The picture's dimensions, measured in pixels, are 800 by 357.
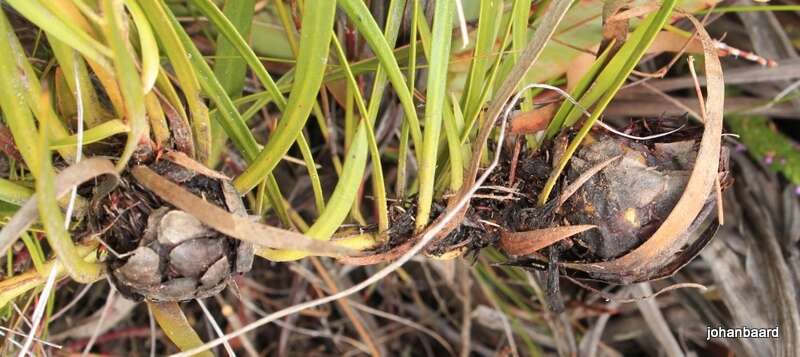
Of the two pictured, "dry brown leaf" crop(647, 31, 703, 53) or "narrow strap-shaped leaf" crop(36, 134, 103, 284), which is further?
"dry brown leaf" crop(647, 31, 703, 53)

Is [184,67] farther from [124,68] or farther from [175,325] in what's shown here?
[175,325]

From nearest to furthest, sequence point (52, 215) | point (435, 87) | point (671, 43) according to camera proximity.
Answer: point (52, 215), point (435, 87), point (671, 43)

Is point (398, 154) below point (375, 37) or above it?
below

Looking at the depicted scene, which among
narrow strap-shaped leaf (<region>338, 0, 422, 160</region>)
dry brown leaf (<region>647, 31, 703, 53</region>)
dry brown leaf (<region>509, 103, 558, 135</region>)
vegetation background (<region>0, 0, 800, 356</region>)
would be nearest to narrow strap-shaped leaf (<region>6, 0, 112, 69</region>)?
vegetation background (<region>0, 0, 800, 356</region>)

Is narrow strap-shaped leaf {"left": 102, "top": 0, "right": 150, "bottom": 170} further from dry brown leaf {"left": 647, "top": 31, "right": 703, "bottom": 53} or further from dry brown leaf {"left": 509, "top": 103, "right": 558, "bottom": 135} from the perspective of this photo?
dry brown leaf {"left": 647, "top": 31, "right": 703, "bottom": 53}

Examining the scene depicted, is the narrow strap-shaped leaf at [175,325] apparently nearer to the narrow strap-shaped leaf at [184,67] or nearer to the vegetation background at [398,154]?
the vegetation background at [398,154]

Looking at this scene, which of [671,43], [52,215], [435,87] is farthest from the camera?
[671,43]

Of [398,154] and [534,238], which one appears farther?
[398,154]

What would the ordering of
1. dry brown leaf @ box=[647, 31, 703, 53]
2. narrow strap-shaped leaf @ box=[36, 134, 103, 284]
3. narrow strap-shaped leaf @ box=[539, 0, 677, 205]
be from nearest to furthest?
narrow strap-shaped leaf @ box=[36, 134, 103, 284]
narrow strap-shaped leaf @ box=[539, 0, 677, 205]
dry brown leaf @ box=[647, 31, 703, 53]

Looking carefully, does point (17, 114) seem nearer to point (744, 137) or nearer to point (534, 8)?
point (534, 8)

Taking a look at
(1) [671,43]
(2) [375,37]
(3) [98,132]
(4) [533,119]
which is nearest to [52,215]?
(3) [98,132]
